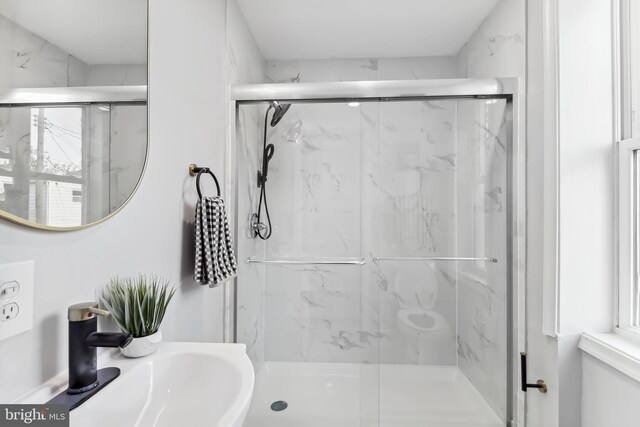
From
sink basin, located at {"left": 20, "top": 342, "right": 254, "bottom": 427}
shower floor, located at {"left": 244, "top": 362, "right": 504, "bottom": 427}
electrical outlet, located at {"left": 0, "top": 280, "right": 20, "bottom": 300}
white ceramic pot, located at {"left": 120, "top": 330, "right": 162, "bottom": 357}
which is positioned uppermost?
electrical outlet, located at {"left": 0, "top": 280, "right": 20, "bottom": 300}

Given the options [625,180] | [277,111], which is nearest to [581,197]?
[625,180]

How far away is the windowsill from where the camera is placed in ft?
3.62

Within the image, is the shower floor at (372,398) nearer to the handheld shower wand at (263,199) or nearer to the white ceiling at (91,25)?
the handheld shower wand at (263,199)

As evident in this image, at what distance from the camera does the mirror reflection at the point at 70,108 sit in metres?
0.59

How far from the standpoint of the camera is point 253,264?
1883 mm

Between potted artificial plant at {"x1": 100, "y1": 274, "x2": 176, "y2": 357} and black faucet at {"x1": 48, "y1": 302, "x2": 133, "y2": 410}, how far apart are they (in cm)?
14

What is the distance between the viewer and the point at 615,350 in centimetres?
118

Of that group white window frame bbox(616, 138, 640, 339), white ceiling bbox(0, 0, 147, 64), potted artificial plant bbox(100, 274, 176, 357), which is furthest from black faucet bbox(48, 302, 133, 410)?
white window frame bbox(616, 138, 640, 339)

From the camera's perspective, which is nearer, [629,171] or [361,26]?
[629,171]

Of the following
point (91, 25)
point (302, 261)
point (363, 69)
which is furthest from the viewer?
point (363, 69)

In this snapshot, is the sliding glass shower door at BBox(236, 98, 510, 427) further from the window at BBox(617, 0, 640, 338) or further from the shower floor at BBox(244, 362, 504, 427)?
the window at BBox(617, 0, 640, 338)

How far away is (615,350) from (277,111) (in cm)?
177

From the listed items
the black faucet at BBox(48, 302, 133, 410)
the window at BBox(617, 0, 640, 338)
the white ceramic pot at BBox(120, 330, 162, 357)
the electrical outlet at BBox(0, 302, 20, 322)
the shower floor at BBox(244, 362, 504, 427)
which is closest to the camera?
the electrical outlet at BBox(0, 302, 20, 322)

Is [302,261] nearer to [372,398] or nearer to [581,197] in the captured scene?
[372,398]
